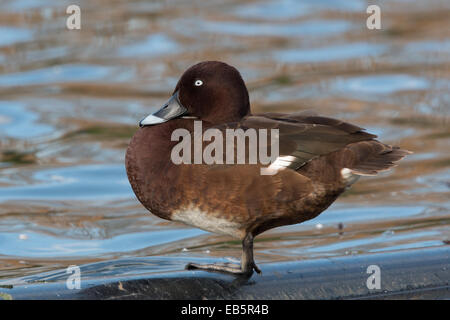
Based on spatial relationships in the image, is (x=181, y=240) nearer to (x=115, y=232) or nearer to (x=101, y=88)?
(x=115, y=232)

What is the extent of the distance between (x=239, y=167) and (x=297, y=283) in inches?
19.4

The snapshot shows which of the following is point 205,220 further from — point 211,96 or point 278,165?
point 211,96

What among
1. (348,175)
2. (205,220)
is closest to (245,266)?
(205,220)

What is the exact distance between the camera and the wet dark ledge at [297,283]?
3244mm

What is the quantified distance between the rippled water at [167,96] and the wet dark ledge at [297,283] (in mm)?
820

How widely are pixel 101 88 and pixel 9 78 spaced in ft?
3.39

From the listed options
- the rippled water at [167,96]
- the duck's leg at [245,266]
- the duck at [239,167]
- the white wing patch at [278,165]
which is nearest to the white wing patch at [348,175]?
the duck at [239,167]

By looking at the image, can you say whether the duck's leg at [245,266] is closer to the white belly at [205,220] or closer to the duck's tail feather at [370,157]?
the white belly at [205,220]

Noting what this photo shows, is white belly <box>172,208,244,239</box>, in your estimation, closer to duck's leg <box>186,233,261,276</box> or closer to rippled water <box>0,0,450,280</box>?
duck's leg <box>186,233,261,276</box>

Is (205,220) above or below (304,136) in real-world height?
below

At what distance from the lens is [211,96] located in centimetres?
369

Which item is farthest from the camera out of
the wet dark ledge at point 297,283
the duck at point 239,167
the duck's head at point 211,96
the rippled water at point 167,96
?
the rippled water at point 167,96

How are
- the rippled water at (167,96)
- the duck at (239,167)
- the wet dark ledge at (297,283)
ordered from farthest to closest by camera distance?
the rippled water at (167,96) → the duck at (239,167) → the wet dark ledge at (297,283)
